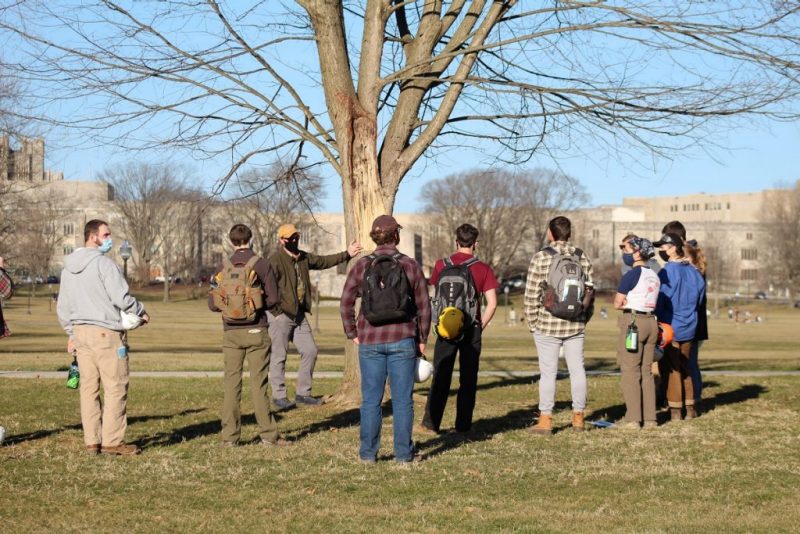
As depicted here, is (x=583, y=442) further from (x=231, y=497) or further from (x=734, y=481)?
(x=231, y=497)

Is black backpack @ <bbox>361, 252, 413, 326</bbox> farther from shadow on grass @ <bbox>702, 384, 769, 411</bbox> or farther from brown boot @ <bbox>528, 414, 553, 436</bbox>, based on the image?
shadow on grass @ <bbox>702, 384, 769, 411</bbox>

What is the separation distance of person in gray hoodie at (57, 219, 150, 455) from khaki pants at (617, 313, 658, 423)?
4.62 metres

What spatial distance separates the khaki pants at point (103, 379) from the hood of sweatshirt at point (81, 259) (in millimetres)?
461

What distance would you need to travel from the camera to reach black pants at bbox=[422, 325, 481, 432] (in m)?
10.0

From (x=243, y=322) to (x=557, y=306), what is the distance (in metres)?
2.81

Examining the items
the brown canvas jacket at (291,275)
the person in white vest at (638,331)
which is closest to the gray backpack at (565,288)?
the person in white vest at (638,331)

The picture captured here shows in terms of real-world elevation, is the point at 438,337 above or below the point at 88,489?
above

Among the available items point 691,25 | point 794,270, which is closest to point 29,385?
point 691,25

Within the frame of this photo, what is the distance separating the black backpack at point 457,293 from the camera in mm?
9742

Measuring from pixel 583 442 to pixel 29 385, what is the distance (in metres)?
7.95

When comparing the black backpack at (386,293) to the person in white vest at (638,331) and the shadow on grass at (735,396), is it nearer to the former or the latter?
the person in white vest at (638,331)

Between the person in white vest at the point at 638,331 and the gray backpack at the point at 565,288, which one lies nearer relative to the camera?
the gray backpack at the point at 565,288

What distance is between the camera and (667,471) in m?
8.27

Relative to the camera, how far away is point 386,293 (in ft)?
26.9
